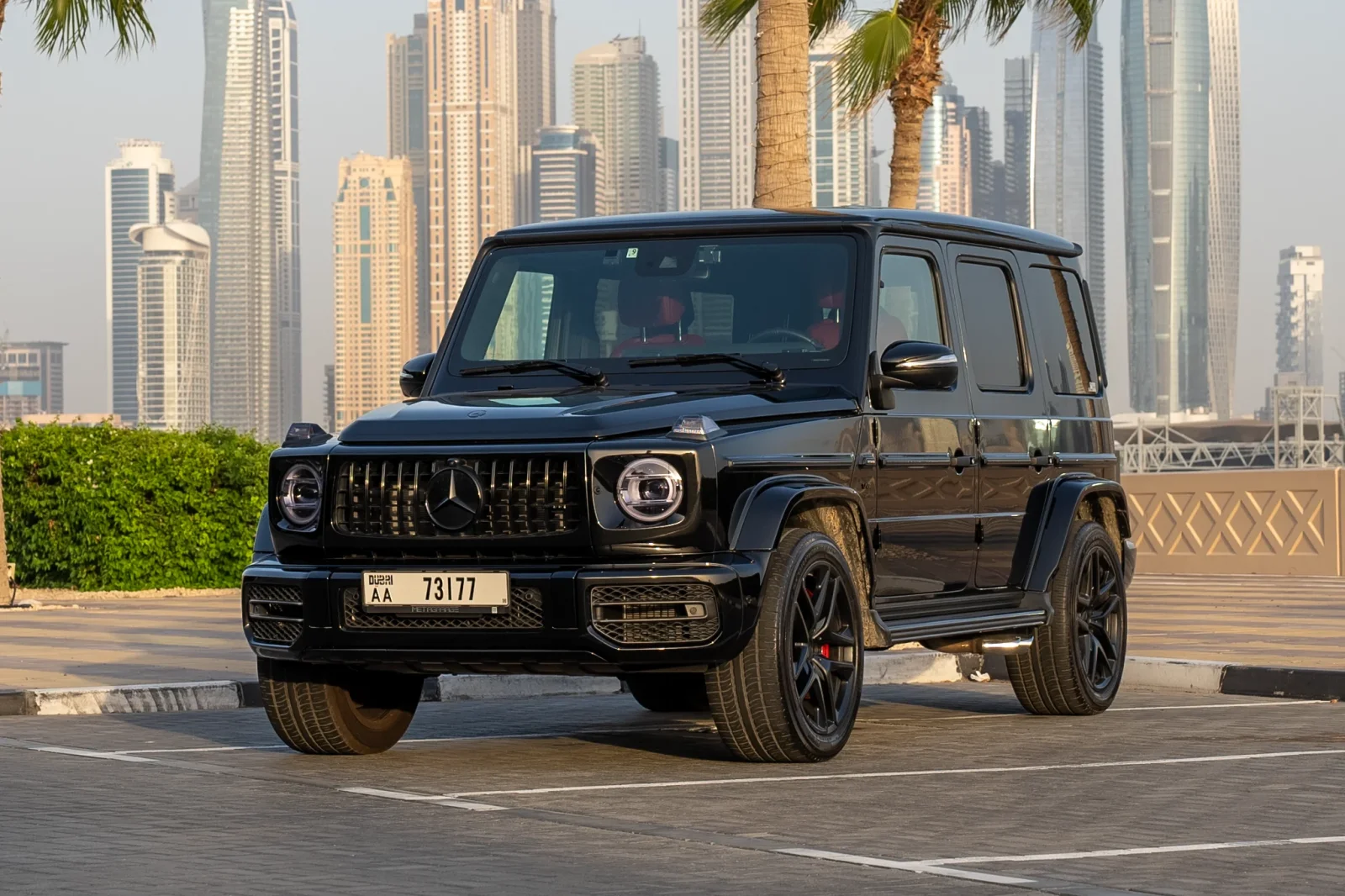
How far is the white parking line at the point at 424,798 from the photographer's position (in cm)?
734

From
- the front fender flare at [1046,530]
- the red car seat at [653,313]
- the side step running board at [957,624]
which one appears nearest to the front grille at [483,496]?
the red car seat at [653,313]

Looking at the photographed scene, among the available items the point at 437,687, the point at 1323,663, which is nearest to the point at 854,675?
the point at 437,687

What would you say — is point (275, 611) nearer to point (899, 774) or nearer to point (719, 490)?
point (719, 490)

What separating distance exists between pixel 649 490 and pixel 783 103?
29.5 ft

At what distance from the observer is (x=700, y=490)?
25.8ft

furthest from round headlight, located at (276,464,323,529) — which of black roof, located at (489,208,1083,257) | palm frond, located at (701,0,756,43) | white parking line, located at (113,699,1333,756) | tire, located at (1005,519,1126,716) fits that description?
palm frond, located at (701,0,756,43)

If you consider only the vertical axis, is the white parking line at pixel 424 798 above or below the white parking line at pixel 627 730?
above

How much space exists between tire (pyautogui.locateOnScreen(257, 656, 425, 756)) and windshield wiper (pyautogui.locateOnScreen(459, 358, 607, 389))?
130 cm

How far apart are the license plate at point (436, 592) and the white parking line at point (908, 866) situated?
1.87 meters

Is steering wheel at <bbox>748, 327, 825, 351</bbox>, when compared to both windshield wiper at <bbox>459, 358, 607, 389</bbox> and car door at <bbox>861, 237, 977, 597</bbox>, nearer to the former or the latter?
car door at <bbox>861, 237, 977, 597</bbox>

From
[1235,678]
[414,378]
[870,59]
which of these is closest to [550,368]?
[414,378]

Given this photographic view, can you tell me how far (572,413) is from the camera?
26.6 feet

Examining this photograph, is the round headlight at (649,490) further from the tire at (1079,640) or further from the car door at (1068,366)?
the car door at (1068,366)

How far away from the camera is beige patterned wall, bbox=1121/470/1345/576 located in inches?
1065
